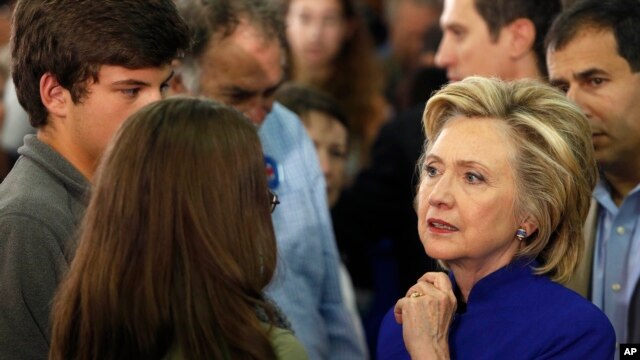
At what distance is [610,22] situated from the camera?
298cm

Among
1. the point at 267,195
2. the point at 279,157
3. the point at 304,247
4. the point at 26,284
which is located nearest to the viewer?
the point at 267,195

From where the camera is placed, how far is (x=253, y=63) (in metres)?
3.47

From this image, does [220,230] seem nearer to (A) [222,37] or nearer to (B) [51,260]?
(B) [51,260]

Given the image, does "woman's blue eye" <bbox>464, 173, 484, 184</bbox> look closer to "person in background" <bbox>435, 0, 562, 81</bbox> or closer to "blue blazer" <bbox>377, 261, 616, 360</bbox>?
"blue blazer" <bbox>377, 261, 616, 360</bbox>

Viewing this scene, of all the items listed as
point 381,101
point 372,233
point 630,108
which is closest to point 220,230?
point 630,108

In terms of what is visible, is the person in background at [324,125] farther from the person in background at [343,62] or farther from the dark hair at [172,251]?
the dark hair at [172,251]

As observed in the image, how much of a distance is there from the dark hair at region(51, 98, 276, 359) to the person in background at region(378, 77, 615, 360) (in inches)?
25.4

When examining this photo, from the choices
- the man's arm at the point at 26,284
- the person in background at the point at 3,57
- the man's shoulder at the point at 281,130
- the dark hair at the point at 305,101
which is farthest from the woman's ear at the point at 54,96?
the person in background at the point at 3,57

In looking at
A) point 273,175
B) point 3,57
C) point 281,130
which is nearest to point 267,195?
point 273,175

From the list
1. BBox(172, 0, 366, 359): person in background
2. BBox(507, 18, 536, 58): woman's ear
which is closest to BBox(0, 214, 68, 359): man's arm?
BBox(172, 0, 366, 359): person in background

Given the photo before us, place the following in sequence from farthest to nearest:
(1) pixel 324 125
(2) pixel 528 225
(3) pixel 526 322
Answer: (1) pixel 324 125, (2) pixel 528 225, (3) pixel 526 322

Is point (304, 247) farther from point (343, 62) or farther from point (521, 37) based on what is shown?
point (343, 62)

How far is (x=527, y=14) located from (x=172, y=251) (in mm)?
2313

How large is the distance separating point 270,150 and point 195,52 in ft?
1.49
